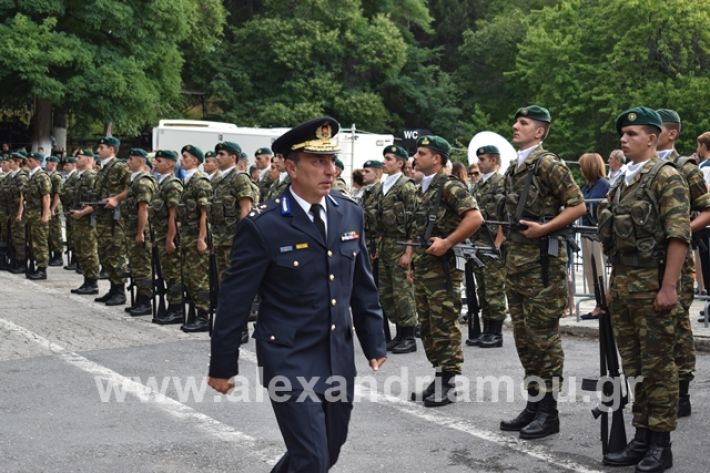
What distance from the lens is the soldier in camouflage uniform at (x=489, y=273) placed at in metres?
11.5

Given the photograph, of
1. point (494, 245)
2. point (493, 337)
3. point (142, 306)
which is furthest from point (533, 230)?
point (142, 306)

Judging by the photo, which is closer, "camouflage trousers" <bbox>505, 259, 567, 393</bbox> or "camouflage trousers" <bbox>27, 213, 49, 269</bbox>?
"camouflage trousers" <bbox>505, 259, 567, 393</bbox>

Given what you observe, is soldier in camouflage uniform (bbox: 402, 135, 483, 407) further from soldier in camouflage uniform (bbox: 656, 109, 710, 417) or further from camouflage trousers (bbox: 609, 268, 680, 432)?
camouflage trousers (bbox: 609, 268, 680, 432)

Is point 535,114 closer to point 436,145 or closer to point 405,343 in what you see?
point 436,145

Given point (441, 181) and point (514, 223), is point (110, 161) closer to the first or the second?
point (441, 181)

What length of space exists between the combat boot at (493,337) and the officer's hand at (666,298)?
4.76 meters

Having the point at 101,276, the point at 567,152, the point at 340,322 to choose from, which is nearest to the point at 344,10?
the point at 567,152

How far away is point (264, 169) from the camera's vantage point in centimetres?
1530

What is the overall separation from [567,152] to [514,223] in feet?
130

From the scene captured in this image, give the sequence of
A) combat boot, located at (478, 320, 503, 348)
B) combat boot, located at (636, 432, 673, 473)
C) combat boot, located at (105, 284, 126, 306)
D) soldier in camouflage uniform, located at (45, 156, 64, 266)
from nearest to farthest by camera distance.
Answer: combat boot, located at (636, 432, 673, 473) < combat boot, located at (478, 320, 503, 348) < combat boot, located at (105, 284, 126, 306) < soldier in camouflage uniform, located at (45, 156, 64, 266)

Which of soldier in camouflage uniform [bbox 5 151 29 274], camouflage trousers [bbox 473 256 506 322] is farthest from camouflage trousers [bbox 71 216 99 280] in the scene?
camouflage trousers [bbox 473 256 506 322]

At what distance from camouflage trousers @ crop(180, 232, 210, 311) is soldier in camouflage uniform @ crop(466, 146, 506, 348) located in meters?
3.12

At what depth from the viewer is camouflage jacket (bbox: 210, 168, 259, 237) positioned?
1208cm

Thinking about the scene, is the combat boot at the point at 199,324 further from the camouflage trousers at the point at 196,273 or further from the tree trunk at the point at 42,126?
the tree trunk at the point at 42,126
